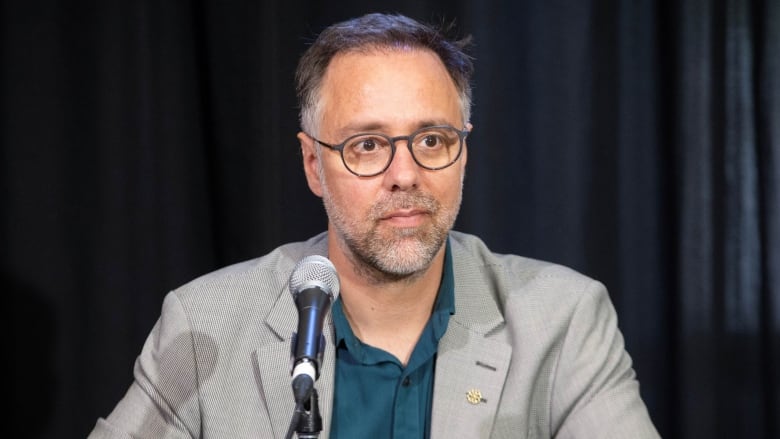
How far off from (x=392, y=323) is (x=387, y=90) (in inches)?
24.3

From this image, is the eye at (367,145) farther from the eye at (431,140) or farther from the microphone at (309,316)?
the microphone at (309,316)

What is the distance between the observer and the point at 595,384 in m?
2.35

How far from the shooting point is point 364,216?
233 cm

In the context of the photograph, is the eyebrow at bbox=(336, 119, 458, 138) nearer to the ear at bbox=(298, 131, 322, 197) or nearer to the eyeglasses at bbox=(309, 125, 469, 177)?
the eyeglasses at bbox=(309, 125, 469, 177)

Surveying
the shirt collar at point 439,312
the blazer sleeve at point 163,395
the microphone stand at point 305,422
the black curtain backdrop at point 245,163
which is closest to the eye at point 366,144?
the shirt collar at point 439,312

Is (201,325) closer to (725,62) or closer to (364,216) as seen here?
(364,216)

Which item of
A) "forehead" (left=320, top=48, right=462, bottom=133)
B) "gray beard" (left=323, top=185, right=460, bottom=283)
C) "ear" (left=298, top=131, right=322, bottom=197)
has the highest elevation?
"forehead" (left=320, top=48, right=462, bottom=133)

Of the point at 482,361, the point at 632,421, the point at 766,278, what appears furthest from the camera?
the point at 766,278

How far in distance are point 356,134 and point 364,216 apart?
8.1 inches

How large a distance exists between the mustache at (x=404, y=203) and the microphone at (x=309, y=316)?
600 millimetres

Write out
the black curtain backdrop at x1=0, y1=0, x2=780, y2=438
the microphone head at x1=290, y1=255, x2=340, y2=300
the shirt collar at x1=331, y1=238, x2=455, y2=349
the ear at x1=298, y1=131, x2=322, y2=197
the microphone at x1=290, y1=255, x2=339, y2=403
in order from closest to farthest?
the microphone at x1=290, y1=255, x2=339, y2=403 < the microphone head at x1=290, y1=255, x2=340, y2=300 < the shirt collar at x1=331, y1=238, x2=455, y2=349 < the ear at x1=298, y1=131, x2=322, y2=197 < the black curtain backdrop at x1=0, y1=0, x2=780, y2=438

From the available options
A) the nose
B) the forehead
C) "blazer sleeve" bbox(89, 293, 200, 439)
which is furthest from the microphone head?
"blazer sleeve" bbox(89, 293, 200, 439)

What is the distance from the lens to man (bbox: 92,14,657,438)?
2.31 metres

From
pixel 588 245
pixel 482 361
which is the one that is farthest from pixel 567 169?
pixel 482 361
